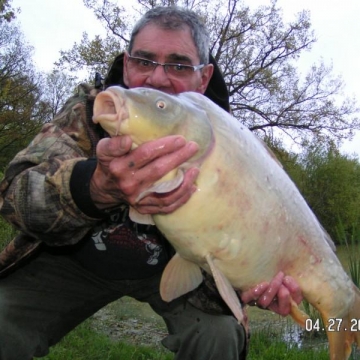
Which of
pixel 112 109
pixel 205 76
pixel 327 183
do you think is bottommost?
pixel 112 109

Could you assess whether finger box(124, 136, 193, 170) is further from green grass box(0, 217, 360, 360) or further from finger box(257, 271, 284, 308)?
green grass box(0, 217, 360, 360)

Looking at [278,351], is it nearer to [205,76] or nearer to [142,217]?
[205,76]

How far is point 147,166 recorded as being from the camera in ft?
4.85

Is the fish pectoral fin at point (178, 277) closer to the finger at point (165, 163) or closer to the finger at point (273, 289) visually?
the finger at point (273, 289)

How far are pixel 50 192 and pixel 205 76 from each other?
1165mm

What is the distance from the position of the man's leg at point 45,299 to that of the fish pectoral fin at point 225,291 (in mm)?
1008

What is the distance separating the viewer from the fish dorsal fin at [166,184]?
1.49 metres

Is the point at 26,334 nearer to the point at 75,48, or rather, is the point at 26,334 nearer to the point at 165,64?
the point at 165,64

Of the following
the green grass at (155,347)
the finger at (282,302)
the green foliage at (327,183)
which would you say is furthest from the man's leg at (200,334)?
the green foliage at (327,183)

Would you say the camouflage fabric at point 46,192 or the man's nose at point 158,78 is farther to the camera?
the man's nose at point 158,78

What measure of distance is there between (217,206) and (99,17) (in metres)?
18.1

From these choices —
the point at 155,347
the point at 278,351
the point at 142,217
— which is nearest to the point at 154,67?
the point at 142,217

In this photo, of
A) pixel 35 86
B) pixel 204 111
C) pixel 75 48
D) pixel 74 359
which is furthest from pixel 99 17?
pixel 204 111

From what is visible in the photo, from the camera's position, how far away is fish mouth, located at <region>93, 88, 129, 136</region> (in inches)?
54.5
